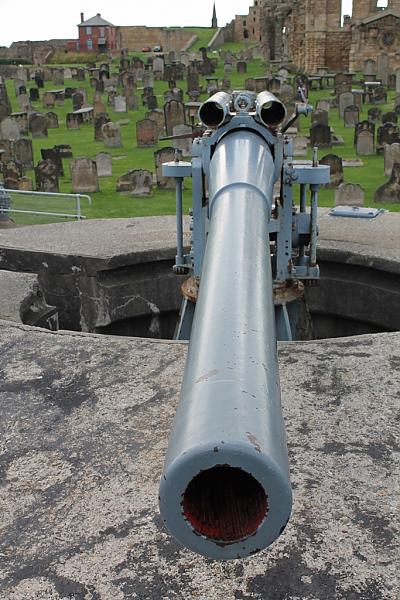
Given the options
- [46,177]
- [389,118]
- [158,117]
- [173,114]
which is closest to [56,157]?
Result: [46,177]

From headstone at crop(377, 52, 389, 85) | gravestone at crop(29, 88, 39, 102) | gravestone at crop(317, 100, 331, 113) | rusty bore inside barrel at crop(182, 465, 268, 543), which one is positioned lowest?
rusty bore inside barrel at crop(182, 465, 268, 543)

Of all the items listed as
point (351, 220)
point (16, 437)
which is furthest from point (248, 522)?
point (351, 220)

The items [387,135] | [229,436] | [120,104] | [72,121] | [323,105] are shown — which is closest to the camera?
[229,436]

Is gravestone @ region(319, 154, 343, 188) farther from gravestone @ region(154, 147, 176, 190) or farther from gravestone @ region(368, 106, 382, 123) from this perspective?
gravestone @ region(368, 106, 382, 123)

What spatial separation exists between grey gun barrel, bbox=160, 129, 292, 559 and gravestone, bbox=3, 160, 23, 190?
44.4ft

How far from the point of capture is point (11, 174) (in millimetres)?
14922

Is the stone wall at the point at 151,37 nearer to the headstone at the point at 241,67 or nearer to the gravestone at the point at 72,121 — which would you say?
the headstone at the point at 241,67

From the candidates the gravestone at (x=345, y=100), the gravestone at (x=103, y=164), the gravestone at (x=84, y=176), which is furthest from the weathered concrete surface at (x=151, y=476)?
the gravestone at (x=345, y=100)

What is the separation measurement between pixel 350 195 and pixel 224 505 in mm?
10838

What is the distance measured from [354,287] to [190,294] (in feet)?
7.73

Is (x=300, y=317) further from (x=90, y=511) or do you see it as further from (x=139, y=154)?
(x=139, y=154)

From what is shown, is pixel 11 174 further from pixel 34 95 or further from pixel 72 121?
pixel 34 95

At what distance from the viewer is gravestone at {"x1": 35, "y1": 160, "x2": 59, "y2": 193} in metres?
14.6

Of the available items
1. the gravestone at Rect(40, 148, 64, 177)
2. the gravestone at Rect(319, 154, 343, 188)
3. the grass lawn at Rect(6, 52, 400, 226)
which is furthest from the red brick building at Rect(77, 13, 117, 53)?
the gravestone at Rect(319, 154, 343, 188)
